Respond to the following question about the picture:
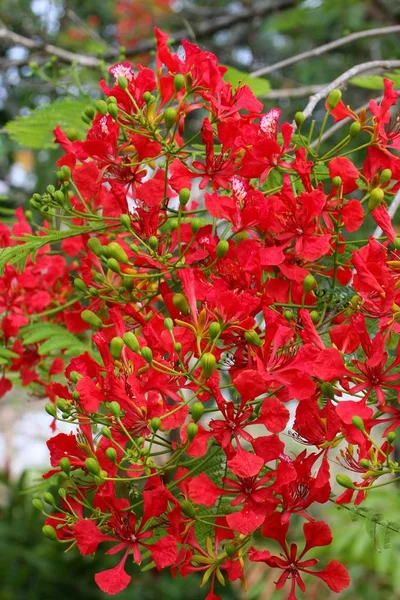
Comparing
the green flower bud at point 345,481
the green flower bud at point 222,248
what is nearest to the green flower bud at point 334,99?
the green flower bud at point 222,248

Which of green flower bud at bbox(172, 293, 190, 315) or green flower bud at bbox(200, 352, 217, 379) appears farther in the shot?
green flower bud at bbox(172, 293, 190, 315)

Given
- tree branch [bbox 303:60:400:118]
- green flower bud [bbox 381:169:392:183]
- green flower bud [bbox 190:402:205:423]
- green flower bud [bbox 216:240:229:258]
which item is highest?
tree branch [bbox 303:60:400:118]

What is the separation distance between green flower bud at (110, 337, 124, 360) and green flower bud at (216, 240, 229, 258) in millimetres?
222

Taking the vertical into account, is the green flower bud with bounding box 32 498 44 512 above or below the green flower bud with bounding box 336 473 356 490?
above

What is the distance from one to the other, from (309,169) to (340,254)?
0.20m

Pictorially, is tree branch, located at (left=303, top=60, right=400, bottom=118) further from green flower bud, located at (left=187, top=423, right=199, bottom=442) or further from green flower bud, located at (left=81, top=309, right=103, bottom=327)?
green flower bud, located at (left=187, top=423, right=199, bottom=442)

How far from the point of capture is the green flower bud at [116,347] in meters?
1.32

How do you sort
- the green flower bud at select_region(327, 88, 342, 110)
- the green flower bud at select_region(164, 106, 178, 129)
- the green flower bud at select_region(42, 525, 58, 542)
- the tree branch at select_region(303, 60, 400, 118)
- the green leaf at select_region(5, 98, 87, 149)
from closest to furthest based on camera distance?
the green flower bud at select_region(42, 525, 58, 542)
the green flower bud at select_region(164, 106, 178, 129)
the green flower bud at select_region(327, 88, 342, 110)
the tree branch at select_region(303, 60, 400, 118)
the green leaf at select_region(5, 98, 87, 149)

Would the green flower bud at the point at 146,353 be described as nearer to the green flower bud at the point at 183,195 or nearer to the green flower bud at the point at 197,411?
the green flower bud at the point at 197,411

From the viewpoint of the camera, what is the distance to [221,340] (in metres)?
1.43

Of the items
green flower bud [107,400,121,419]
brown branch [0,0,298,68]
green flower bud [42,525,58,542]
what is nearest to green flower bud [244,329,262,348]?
green flower bud [107,400,121,419]

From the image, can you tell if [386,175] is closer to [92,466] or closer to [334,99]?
[334,99]

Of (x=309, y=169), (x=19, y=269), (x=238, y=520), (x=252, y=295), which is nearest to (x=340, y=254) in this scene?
(x=309, y=169)

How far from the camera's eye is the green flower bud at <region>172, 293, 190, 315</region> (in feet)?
4.56
